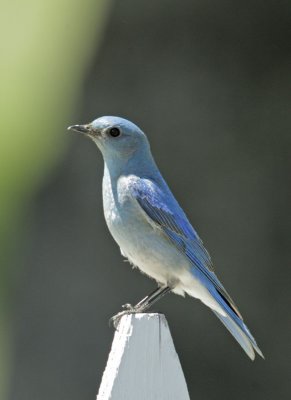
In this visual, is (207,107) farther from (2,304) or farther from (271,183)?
(2,304)

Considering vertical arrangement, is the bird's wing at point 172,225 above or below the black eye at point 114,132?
below

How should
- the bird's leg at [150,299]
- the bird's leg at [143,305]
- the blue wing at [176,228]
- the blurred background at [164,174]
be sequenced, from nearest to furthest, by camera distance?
the bird's leg at [143,305], the bird's leg at [150,299], the blue wing at [176,228], the blurred background at [164,174]

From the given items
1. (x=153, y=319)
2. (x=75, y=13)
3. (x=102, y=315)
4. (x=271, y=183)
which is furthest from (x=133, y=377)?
(x=75, y=13)

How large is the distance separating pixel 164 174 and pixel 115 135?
7.18 feet

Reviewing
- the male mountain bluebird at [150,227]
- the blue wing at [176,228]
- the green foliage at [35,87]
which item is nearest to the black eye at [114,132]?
the male mountain bluebird at [150,227]

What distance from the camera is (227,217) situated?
6.57 m

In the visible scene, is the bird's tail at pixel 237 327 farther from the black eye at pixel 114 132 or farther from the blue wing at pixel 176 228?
the black eye at pixel 114 132

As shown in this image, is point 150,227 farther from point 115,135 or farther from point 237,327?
point 237,327

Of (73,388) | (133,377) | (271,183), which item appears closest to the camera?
(133,377)

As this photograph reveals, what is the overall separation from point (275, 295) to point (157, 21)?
1.93 metres

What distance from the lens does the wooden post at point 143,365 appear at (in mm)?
3357

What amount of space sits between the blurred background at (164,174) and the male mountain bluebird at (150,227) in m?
1.97

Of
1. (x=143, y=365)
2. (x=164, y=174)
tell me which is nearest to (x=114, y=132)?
(x=143, y=365)

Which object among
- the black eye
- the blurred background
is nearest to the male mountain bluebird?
the black eye
